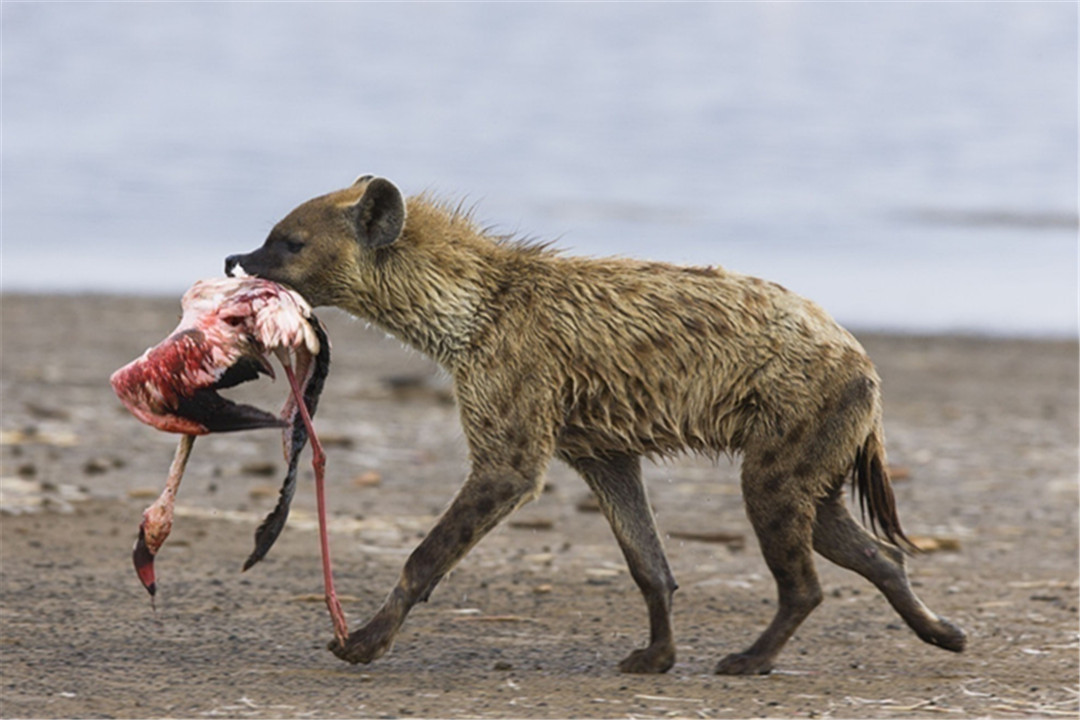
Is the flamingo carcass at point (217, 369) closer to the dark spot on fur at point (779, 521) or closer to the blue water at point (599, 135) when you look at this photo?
Result: the blue water at point (599, 135)

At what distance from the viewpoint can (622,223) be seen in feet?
69.3

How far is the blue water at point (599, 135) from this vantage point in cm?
1838

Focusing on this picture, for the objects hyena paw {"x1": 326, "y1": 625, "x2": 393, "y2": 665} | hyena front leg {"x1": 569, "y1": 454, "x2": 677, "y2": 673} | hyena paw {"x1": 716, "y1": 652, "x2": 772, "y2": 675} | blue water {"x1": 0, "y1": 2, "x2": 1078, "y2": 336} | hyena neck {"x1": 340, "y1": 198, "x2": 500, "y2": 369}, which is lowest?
blue water {"x1": 0, "y1": 2, "x2": 1078, "y2": 336}

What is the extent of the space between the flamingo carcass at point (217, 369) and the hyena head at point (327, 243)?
21 cm

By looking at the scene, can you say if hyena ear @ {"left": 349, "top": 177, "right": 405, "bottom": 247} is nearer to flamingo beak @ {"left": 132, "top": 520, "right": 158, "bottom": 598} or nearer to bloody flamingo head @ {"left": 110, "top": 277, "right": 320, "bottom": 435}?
bloody flamingo head @ {"left": 110, "top": 277, "right": 320, "bottom": 435}

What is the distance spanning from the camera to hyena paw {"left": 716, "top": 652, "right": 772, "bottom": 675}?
231 inches

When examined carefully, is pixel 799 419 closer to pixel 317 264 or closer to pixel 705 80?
pixel 317 264

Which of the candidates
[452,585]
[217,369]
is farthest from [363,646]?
[452,585]

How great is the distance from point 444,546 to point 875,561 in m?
A: 1.45

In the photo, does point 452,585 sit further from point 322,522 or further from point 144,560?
point 144,560

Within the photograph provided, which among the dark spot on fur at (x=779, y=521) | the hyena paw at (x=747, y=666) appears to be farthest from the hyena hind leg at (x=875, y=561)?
the hyena paw at (x=747, y=666)

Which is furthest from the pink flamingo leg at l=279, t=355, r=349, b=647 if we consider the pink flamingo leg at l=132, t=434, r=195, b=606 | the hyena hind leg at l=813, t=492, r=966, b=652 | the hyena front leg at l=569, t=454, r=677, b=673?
the hyena hind leg at l=813, t=492, r=966, b=652

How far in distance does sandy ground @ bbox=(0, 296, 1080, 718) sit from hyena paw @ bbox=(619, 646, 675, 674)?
0.07 metres

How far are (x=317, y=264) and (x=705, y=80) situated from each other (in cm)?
3396
